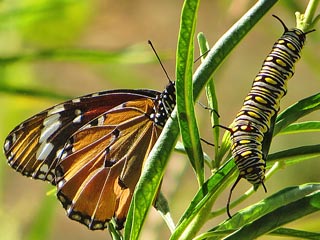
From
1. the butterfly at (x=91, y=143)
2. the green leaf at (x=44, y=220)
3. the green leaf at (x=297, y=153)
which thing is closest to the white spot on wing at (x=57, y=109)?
the butterfly at (x=91, y=143)

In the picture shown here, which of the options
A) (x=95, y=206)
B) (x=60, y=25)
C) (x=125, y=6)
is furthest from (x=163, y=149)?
(x=125, y=6)

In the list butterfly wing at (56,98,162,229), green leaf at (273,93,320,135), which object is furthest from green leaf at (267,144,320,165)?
butterfly wing at (56,98,162,229)

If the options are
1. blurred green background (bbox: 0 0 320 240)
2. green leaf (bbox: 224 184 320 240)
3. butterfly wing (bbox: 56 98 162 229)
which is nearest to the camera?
green leaf (bbox: 224 184 320 240)

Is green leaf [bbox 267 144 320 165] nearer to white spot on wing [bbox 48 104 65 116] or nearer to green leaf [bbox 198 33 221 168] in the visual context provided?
green leaf [bbox 198 33 221 168]

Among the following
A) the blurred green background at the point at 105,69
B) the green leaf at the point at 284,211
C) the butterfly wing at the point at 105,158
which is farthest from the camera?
the blurred green background at the point at 105,69

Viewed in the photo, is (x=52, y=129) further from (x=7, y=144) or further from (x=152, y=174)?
(x=152, y=174)

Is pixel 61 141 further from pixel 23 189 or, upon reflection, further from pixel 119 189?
pixel 23 189

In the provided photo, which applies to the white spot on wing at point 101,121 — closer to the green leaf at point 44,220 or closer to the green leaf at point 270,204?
the green leaf at point 44,220
